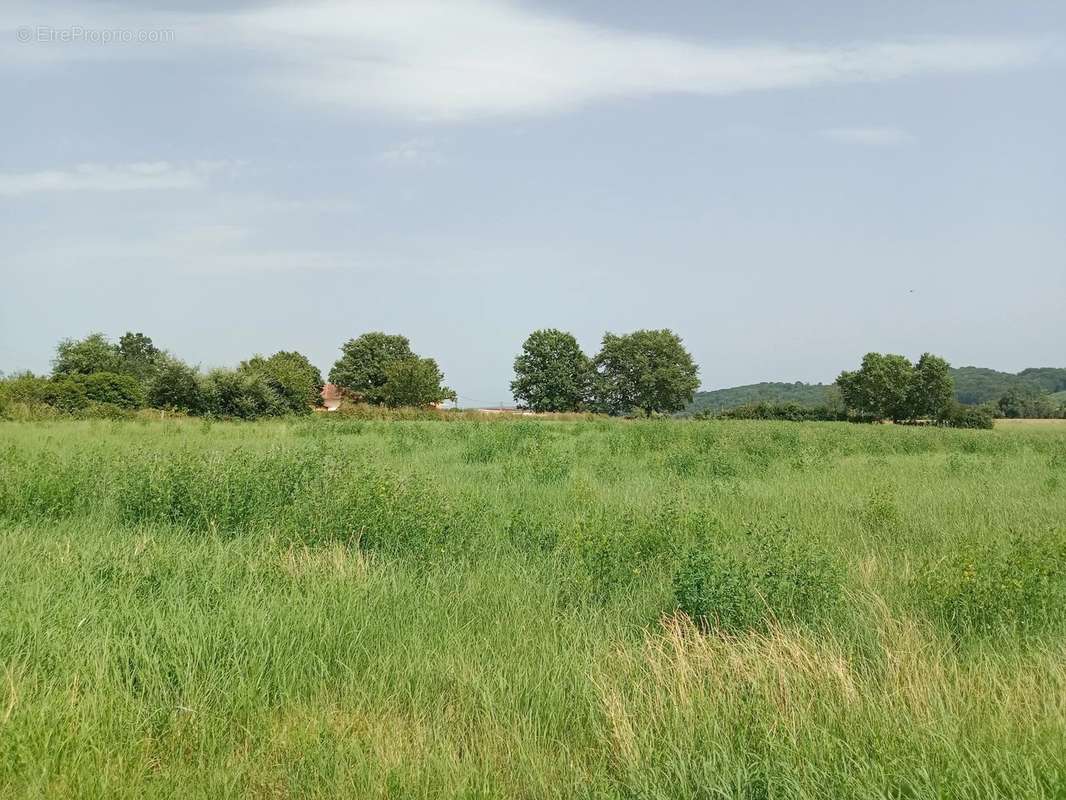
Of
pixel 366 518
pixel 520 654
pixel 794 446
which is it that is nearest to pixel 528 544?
pixel 366 518

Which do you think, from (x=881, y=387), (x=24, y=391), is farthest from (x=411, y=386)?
(x=881, y=387)

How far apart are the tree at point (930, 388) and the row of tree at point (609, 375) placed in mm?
23674

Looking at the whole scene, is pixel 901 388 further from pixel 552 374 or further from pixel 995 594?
pixel 995 594

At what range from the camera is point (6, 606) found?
16.9ft

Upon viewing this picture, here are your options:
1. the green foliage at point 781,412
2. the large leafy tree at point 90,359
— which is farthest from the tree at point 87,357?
the green foliage at point 781,412

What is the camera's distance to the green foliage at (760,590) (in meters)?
5.34

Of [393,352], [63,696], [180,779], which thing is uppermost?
[393,352]

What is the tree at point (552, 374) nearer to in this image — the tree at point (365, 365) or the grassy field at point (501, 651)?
the tree at point (365, 365)

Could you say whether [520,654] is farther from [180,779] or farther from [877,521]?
[877,521]

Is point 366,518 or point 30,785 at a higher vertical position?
point 366,518

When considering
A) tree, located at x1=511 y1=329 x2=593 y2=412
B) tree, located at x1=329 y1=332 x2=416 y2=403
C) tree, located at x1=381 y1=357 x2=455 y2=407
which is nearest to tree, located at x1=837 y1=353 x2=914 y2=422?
tree, located at x1=511 y1=329 x2=593 y2=412

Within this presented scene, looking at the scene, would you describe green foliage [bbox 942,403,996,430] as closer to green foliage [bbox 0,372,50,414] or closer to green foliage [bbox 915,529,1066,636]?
green foliage [bbox 915,529,1066,636]

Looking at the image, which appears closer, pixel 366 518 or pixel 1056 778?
pixel 1056 778

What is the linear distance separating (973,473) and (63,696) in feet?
51.8
